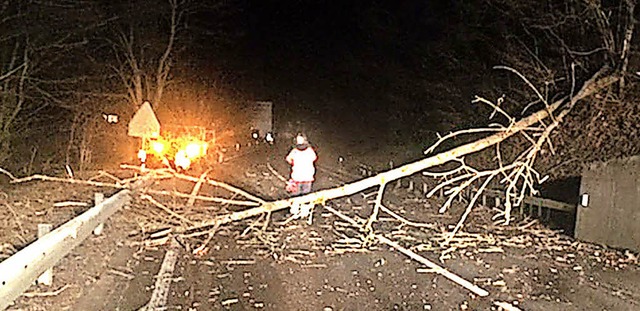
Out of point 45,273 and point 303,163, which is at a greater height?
point 303,163

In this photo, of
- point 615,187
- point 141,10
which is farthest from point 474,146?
point 141,10

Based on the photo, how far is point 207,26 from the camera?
155ft

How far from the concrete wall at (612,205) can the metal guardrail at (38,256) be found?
8595mm

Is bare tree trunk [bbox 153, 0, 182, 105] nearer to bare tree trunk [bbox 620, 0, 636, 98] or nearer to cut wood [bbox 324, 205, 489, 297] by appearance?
cut wood [bbox 324, 205, 489, 297]

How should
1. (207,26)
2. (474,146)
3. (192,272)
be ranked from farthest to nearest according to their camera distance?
(207,26) < (192,272) < (474,146)

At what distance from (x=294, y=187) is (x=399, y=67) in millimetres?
20664

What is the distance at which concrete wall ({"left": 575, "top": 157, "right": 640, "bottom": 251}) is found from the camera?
43.8 ft

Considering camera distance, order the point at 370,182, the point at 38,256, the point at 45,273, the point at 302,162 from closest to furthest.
→ the point at 38,256 → the point at 370,182 → the point at 45,273 → the point at 302,162

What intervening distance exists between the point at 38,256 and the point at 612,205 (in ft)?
33.5

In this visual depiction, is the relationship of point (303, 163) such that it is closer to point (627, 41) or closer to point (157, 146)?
point (627, 41)

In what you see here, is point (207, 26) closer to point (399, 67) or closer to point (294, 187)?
point (399, 67)

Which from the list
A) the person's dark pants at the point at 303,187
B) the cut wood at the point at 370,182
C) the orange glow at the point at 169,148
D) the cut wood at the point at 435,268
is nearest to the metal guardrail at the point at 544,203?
the cut wood at the point at 435,268

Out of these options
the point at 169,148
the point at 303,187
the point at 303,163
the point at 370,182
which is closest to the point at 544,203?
the point at 303,187

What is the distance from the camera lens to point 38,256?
7020 mm
